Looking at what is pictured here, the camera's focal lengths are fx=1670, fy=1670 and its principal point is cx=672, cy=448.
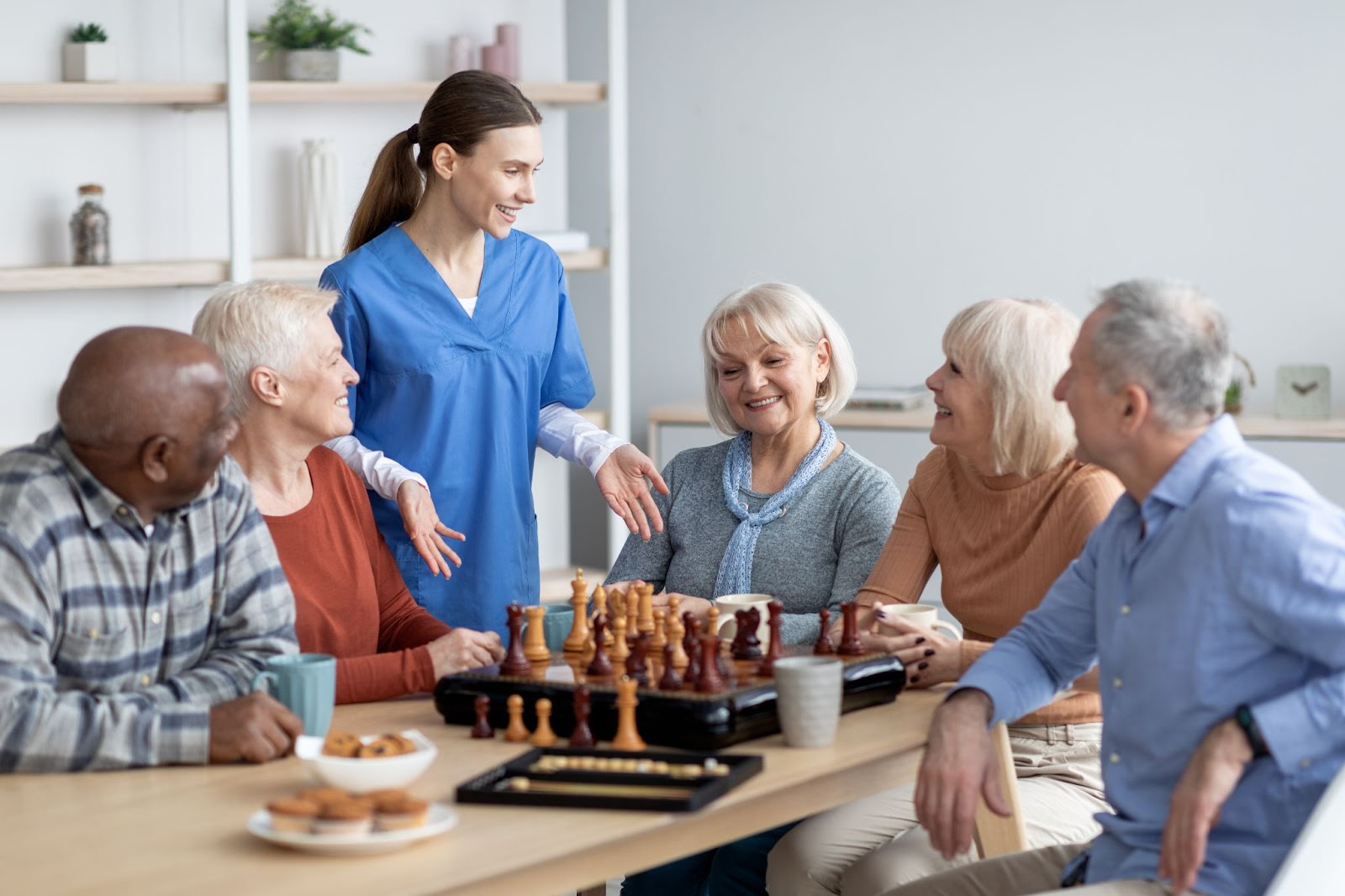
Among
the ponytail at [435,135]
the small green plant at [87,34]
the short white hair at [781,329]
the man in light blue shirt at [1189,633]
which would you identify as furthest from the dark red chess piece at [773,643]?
the small green plant at [87,34]

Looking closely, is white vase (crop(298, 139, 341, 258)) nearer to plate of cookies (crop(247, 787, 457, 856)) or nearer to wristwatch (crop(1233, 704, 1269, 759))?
plate of cookies (crop(247, 787, 457, 856))

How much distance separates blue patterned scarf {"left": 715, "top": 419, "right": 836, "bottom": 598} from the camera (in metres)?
2.60

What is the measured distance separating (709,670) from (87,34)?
283 centimetres

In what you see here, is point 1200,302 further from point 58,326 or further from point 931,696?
point 58,326

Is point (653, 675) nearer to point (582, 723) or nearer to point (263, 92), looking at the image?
point (582, 723)

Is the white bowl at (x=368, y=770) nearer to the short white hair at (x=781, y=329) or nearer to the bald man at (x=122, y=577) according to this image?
the bald man at (x=122, y=577)

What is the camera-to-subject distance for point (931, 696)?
2115 mm

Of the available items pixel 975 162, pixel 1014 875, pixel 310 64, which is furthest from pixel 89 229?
pixel 1014 875

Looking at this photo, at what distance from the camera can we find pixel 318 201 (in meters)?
4.42

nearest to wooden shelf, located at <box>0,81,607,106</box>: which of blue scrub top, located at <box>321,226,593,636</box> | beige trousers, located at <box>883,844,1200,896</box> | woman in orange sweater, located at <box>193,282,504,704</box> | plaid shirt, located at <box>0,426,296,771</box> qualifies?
blue scrub top, located at <box>321,226,593,636</box>

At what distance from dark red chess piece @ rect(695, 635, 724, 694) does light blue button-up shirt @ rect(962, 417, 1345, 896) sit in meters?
0.43

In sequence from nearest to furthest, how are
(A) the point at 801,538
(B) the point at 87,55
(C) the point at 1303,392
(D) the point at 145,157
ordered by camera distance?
(A) the point at 801,538, (B) the point at 87,55, (D) the point at 145,157, (C) the point at 1303,392

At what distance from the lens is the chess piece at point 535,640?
2072mm

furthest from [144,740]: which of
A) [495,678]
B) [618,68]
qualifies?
[618,68]
